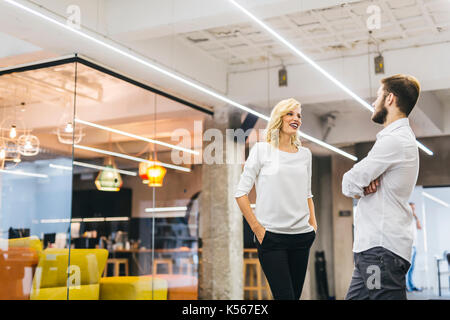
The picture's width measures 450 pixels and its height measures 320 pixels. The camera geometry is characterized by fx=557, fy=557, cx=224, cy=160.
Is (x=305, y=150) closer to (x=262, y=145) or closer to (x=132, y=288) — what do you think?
(x=262, y=145)

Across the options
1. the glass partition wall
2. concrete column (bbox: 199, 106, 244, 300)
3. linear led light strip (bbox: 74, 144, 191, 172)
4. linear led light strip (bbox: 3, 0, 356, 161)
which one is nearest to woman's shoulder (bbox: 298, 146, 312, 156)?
linear led light strip (bbox: 3, 0, 356, 161)

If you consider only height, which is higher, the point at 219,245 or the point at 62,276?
the point at 219,245

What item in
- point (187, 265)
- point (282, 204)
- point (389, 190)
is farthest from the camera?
point (187, 265)

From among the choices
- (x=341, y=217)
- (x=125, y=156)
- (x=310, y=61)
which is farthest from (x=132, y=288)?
(x=341, y=217)

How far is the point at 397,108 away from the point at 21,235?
12.8 ft

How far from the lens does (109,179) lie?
627 cm

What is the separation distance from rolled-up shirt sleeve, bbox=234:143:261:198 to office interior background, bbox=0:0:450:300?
0.26 feet

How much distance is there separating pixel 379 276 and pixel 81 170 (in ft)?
11.8

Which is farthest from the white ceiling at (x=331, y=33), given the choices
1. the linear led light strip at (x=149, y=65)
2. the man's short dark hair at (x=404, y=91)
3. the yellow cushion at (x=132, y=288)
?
the yellow cushion at (x=132, y=288)

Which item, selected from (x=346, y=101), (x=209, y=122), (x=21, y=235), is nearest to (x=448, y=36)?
(x=346, y=101)

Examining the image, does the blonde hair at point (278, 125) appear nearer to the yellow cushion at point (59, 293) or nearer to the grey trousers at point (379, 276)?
the grey trousers at point (379, 276)

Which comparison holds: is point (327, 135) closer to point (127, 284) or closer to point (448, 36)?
point (448, 36)

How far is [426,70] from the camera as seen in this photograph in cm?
367

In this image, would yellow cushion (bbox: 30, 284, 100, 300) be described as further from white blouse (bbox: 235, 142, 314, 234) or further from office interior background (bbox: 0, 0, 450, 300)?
white blouse (bbox: 235, 142, 314, 234)
